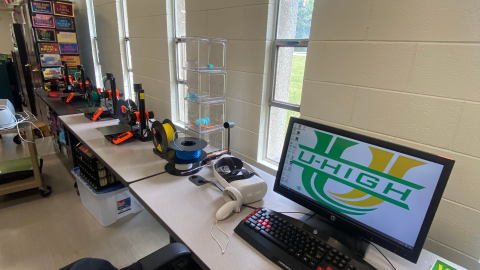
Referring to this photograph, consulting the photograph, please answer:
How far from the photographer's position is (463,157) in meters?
1.11

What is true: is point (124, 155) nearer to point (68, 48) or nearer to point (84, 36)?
point (68, 48)

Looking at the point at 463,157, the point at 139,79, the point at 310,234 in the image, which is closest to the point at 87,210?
the point at 139,79

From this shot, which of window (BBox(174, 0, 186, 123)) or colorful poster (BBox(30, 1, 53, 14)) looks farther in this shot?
colorful poster (BBox(30, 1, 53, 14))

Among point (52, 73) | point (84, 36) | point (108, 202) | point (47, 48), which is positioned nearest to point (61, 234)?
point (108, 202)

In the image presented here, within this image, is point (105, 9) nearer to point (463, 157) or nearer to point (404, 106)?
point (404, 106)

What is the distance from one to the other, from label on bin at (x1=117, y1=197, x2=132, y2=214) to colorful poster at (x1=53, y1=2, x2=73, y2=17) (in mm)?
3643

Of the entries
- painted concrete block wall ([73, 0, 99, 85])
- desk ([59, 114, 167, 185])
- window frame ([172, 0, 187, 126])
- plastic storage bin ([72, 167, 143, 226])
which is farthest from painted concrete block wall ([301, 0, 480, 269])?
painted concrete block wall ([73, 0, 99, 85])

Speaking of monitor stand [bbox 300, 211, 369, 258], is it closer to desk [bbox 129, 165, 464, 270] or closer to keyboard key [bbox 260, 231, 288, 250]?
desk [bbox 129, 165, 464, 270]

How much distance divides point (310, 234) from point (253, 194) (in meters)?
0.34

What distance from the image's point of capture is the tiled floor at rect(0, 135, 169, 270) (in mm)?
1824

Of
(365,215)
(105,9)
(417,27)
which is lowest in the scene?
(365,215)

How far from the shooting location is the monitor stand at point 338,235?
954 millimetres

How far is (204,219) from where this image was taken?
110cm

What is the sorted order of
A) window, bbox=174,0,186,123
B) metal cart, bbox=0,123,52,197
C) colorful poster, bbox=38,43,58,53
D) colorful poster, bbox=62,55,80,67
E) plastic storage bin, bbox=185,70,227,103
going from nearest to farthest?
plastic storage bin, bbox=185,70,227,103
metal cart, bbox=0,123,52,197
window, bbox=174,0,186,123
colorful poster, bbox=38,43,58,53
colorful poster, bbox=62,55,80,67
